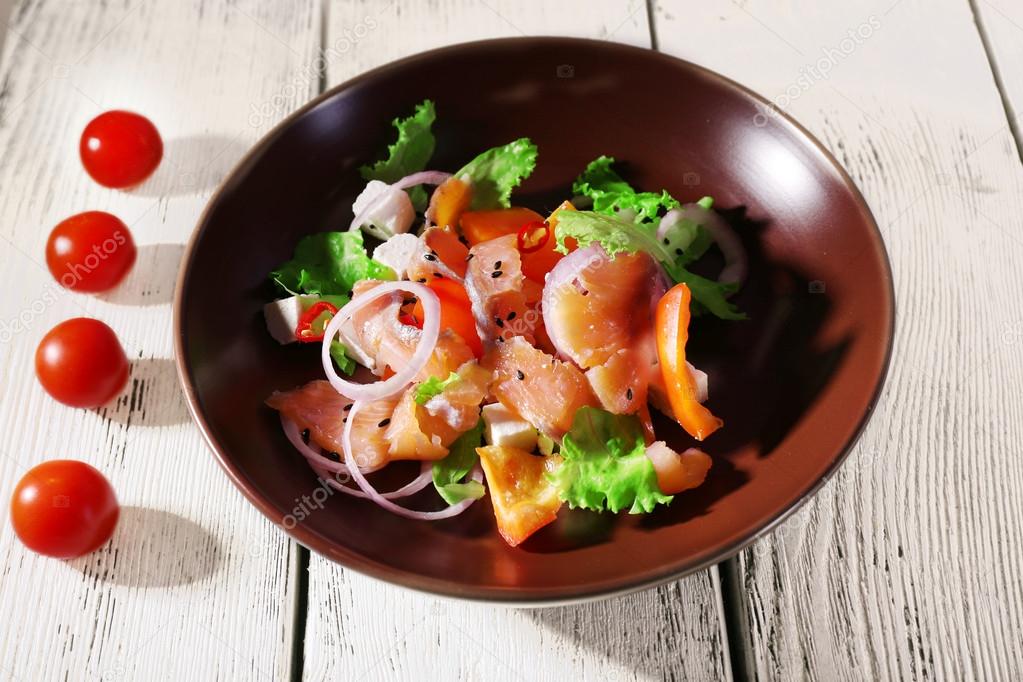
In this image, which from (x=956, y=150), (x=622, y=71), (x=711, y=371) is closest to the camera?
(x=711, y=371)

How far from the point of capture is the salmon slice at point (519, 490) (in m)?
2.05

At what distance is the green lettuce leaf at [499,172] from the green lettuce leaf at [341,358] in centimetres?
56

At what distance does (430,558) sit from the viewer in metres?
2.03

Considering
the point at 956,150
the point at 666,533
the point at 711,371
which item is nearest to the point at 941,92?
the point at 956,150

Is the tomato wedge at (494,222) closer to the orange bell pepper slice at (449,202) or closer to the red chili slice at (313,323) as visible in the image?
the orange bell pepper slice at (449,202)

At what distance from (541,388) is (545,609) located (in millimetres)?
534

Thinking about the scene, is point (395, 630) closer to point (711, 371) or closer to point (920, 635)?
point (711, 371)

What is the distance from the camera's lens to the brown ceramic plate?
6.59 feet

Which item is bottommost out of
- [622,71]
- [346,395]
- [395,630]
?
[395,630]

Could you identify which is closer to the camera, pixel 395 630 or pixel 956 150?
pixel 395 630

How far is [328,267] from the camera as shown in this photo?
8.39ft

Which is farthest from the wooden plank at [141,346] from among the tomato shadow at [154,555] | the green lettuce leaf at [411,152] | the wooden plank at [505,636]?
the green lettuce leaf at [411,152]

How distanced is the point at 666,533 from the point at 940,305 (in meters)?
1.30

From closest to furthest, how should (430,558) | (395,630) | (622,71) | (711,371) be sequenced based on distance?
(430,558), (395,630), (711,371), (622,71)
